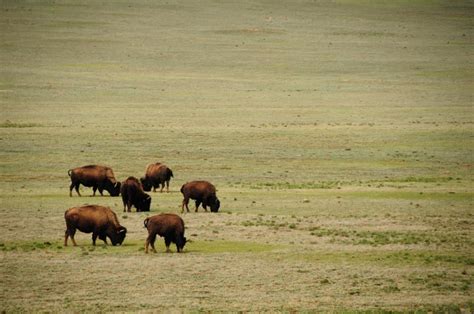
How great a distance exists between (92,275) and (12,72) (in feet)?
190

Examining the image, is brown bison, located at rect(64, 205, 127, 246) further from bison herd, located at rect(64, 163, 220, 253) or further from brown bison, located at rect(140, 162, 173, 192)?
brown bison, located at rect(140, 162, 173, 192)

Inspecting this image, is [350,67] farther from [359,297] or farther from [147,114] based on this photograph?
[359,297]

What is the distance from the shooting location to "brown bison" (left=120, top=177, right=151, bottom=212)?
27297mm

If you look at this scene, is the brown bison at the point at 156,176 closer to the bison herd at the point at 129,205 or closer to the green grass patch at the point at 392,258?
the bison herd at the point at 129,205

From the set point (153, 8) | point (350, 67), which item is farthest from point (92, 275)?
point (153, 8)

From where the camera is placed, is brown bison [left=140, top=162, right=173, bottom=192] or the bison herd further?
brown bison [left=140, top=162, right=173, bottom=192]

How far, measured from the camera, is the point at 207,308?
1762cm

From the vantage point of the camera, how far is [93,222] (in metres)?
22.4

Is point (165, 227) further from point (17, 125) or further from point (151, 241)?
point (17, 125)

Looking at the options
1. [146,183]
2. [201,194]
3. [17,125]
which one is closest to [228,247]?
[201,194]

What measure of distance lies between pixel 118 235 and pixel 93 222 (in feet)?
2.17

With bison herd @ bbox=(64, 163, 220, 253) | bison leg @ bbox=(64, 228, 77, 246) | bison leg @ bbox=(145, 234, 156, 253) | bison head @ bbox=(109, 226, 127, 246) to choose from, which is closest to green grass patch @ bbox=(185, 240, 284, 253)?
bison herd @ bbox=(64, 163, 220, 253)

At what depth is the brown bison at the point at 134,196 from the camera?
2730 cm

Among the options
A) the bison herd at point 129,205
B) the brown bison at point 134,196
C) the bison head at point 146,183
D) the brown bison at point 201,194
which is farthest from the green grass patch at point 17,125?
the brown bison at point 201,194
